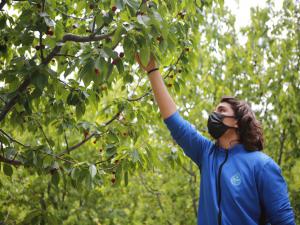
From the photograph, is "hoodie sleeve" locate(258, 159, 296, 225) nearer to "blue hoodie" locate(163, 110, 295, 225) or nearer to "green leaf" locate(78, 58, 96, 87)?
"blue hoodie" locate(163, 110, 295, 225)

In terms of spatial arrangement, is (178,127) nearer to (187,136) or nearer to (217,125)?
(187,136)

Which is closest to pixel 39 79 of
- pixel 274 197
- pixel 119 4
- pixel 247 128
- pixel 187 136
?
pixel 119 4

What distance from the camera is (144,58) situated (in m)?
2.24

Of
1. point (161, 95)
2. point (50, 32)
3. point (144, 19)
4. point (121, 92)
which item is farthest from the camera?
point (121, 92)

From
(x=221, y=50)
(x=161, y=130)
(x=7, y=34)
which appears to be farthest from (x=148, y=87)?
(x=161, y=130)

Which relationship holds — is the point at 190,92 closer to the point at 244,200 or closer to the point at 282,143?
the point at 282,143

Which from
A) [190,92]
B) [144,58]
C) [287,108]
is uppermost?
[190,92]

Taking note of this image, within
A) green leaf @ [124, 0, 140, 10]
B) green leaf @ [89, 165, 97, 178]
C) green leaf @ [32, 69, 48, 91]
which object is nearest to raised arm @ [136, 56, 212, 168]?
green leaf @ [124, 0, 140, 10]

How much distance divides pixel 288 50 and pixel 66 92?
5.18 metres

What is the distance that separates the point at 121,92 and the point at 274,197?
623 cm

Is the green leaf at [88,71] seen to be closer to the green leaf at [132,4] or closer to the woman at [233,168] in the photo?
the green leaf at [132,4]

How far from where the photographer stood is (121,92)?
8242 mm

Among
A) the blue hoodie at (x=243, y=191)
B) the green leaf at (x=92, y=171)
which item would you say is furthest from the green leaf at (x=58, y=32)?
the blue hoodie at (x=243, y=191)

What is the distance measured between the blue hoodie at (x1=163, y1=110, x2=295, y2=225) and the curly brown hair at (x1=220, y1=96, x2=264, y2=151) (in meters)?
0.06
